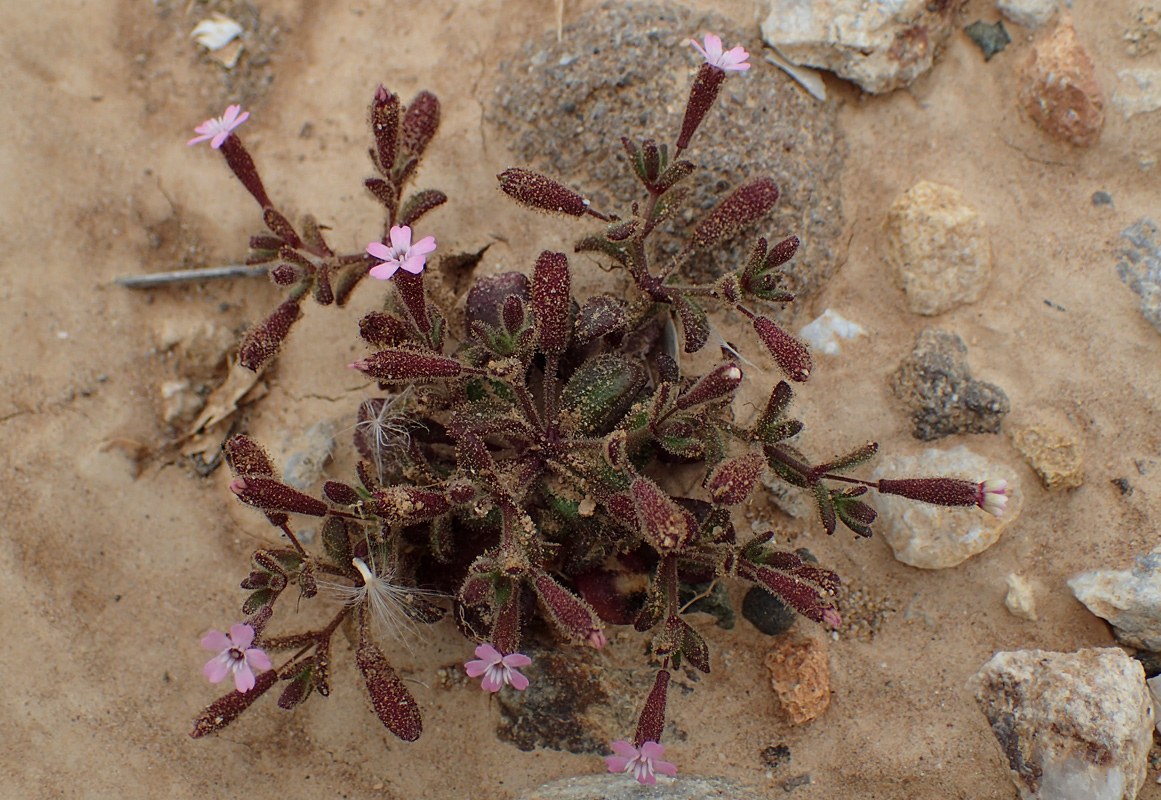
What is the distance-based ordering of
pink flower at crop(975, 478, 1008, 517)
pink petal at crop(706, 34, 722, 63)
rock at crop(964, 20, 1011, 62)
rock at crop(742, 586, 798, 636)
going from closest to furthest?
pink flower at crop(975, 478, 1008, 517) < pink petal at crop(706, 34, 722, 63) < rock at crop(742, 586, 798, 636) < rock at crop(964, 20, 1011, 62)

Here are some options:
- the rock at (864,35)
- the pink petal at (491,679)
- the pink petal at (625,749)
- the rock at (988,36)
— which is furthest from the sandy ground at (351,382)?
the pink petal at (491,679)

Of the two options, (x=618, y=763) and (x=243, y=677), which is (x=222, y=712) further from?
(x=618, y=763)

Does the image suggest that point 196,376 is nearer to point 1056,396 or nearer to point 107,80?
point 107,80

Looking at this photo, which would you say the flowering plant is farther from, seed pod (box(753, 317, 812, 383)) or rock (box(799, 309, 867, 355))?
rock (box(799, 309, 867, 355))

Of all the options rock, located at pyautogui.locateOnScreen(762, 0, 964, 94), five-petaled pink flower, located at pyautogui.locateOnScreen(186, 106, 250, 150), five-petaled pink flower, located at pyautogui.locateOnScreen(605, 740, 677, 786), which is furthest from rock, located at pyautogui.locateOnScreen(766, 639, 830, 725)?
five-petaled pink flower, located at pyautogui.locateOnScreen(186, 106, 250, 150)

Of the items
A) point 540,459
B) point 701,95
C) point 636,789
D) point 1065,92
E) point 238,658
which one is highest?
point 1065,92

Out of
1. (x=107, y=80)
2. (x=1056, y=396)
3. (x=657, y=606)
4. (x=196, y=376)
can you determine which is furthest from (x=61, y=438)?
(x=1056, y=396)

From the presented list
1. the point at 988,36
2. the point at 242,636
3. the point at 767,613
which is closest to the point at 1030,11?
the point at 988,36
